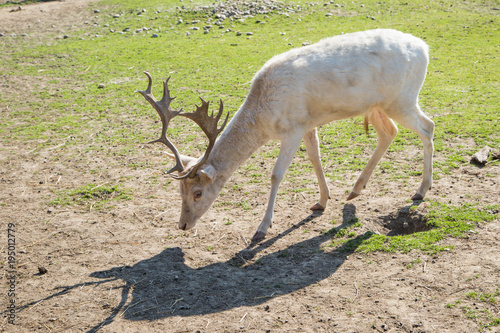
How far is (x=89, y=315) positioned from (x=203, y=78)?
8.91m

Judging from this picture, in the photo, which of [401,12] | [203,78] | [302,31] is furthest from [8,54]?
[401,12]

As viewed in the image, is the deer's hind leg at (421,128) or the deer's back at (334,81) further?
the deer's hind leg at (421,128)

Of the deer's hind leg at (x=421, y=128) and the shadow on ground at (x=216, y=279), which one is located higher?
the deer's hind leg at (x=421, y=128)

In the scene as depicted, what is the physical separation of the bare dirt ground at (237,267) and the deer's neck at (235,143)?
33.4 inches

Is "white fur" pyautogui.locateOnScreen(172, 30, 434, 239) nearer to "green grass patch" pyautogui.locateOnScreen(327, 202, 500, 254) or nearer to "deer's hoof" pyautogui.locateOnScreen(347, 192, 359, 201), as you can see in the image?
"green grass patch" pyautogui.locateOnScreen(327, 202, 500, 254)

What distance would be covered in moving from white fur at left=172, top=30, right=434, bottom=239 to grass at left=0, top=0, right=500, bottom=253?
1.01m

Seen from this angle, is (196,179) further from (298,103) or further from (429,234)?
(429,234)

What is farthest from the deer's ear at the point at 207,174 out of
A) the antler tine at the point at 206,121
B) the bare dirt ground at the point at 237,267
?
the bare dirt ground at the point at 237,267

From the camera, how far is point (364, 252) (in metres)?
5.71

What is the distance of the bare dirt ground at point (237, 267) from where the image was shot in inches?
186

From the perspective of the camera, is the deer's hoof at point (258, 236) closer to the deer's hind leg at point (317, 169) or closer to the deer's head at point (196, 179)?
the deer's head at point (196, 179)

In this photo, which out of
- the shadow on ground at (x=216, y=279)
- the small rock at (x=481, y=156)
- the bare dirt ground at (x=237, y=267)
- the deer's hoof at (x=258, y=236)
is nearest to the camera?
the bare dirt ground at (x=237, y=267)

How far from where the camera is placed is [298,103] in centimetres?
628

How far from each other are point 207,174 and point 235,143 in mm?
629
